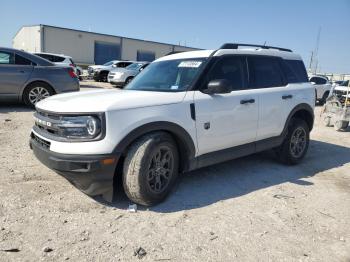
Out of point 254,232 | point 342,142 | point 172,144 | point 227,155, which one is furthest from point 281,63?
point 342,142

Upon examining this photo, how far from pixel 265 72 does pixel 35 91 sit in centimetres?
642

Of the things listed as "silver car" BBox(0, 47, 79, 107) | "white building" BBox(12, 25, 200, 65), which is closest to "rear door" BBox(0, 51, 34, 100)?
"silver car" BBox(0, 47, 79, 107)

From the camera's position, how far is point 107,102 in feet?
11.9

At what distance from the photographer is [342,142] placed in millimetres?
8625

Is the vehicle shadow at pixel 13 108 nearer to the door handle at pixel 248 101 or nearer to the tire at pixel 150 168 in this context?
the tire at pixel 150 168

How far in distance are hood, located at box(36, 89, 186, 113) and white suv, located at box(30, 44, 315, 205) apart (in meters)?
0.01

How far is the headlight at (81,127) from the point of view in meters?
3.47

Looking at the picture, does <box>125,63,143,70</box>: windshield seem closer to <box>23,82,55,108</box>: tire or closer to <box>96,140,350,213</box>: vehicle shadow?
<box>23,82,55,108</box>: tire

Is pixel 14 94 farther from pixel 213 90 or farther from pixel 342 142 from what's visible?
pixel 342 142

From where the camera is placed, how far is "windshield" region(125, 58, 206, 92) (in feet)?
14.5

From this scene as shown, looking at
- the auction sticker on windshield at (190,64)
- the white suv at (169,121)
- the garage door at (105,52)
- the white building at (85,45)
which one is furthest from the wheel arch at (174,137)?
the garage door at (105,52)

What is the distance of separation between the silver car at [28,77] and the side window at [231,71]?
19.4ft

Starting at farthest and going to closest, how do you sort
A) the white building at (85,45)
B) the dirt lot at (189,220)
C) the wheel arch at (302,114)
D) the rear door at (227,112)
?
the white building at (85,45), the wheel arch at (302,114), the rear door at (227,112), the dirt lot at (189,220)

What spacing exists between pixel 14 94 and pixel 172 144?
6.54 meters
